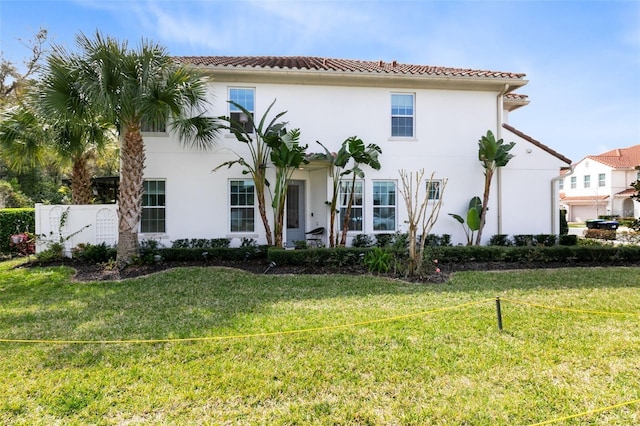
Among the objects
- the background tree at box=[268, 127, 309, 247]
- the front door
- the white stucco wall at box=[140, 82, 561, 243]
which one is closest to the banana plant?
the white stucco wall at box=[140, 82, 561, 243]

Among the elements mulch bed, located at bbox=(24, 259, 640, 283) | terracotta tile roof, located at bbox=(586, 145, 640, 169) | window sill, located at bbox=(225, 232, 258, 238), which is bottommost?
mulch bed, located at bbox=(24, 259, 640, 283)

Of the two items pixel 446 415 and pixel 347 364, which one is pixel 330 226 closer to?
pixel 347 364

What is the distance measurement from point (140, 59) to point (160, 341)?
780 cm

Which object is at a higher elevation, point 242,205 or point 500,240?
point 242,205

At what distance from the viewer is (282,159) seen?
1098 centimetres

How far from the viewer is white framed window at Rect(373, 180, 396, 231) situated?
13.4 meters

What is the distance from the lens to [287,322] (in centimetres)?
600

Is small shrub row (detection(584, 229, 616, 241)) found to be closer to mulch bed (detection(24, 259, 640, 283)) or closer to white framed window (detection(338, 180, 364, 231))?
mulch bed (detection(24, 259, 640, 283))

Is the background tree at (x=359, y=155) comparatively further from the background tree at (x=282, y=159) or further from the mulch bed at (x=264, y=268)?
the mulch bed at (x=264, y=268)

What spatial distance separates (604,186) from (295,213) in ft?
142

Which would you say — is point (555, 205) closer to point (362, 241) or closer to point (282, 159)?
point (362, 241)

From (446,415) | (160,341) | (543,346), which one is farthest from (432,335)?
(160,341)

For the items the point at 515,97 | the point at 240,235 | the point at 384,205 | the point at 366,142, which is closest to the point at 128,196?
the point at 240,235

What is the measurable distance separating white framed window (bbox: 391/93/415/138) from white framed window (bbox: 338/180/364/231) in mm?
2477
